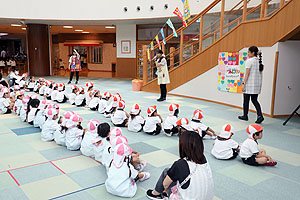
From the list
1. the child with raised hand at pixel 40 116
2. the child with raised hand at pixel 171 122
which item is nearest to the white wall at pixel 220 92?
the child with raised hand at pixel 171 122

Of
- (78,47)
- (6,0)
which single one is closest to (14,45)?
(78,47)

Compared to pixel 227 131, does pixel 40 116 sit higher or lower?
lower

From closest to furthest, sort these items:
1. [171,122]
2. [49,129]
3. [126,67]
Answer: [49,129], [171,122], [126,67]

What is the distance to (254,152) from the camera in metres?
3.78

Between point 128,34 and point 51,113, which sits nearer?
point 51,113

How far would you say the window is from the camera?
2489 cm

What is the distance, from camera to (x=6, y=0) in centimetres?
1373

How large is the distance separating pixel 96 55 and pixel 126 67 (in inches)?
361

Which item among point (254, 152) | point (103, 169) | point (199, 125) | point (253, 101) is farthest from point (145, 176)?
point (253, 101)

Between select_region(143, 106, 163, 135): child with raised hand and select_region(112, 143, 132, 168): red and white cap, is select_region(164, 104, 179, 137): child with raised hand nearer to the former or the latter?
select_region(143, 106, 163, 135): child with raised hand

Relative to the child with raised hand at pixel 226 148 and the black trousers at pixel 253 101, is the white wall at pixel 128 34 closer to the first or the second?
the black trousers at pixel 253 101

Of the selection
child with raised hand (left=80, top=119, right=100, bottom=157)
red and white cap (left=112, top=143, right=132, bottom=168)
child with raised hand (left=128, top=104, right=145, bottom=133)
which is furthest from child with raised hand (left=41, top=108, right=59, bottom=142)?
red and white cap (left=112, top=143, right=132, bottom=168)

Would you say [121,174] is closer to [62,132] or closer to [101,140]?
[101,140]

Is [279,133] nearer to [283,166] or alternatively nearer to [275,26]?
[283,166]
